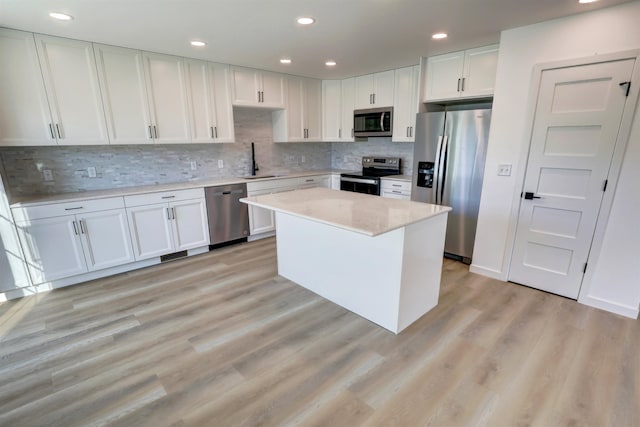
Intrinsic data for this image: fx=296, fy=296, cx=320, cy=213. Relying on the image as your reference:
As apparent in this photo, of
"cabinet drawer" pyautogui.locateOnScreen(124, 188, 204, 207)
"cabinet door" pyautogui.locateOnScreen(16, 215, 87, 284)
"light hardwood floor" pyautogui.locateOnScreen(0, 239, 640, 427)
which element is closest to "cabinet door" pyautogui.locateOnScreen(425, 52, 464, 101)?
"light hardwood floor" pyautogui.locateOnScreen(0, 239, 640, 427)

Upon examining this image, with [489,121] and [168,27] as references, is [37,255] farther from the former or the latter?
[489,121]

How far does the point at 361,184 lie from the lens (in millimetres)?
4621

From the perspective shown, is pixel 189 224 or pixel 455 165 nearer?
pixel 455 165

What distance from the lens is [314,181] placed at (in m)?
5.01

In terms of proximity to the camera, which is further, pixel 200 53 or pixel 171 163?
pixel 171 163

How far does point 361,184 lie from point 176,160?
2687 millimetres

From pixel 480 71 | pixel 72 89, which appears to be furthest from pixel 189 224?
pixel 480 71

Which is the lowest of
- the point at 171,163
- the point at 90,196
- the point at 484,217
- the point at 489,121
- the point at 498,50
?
the point at 484,217

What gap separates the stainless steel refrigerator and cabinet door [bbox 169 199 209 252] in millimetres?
2845

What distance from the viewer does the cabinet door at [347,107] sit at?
483 centimetres

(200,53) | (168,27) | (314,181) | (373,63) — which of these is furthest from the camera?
(314,181)

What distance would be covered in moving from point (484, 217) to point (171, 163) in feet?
13.0

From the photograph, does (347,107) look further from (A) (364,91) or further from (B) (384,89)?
(B) (384,89)

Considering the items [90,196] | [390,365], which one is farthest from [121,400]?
[90,196]
